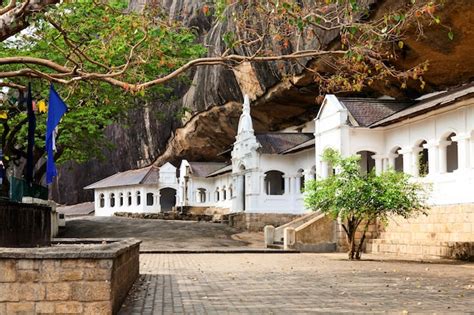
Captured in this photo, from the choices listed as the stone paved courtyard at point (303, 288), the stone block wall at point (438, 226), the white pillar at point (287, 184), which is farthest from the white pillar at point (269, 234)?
the white pillar at point (287, 184)

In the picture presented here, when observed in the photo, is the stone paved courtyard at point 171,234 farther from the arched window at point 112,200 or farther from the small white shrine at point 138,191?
the arched window at point 112,200

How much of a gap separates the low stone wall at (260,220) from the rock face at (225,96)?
19.2 ft

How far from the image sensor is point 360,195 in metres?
19.7

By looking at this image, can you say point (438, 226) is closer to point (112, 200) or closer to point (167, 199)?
point (167, 199)

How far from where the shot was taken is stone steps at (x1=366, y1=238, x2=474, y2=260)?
62.0ft

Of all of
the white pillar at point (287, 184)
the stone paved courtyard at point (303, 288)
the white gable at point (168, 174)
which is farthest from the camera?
the white gable at point (168, 174)

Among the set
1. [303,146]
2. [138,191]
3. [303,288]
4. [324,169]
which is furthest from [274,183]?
[303,288]

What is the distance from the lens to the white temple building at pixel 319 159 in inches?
879

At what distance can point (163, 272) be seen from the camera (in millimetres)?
15875

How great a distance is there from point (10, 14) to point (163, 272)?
24.2ft

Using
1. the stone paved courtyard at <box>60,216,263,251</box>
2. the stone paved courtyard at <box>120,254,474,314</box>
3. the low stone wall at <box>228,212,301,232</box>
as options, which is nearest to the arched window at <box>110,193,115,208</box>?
the stone paved courtyard at <box>60,216,263,251</box>

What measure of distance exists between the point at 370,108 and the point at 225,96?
15536mm

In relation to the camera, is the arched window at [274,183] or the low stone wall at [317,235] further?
the arched window at [274,183]

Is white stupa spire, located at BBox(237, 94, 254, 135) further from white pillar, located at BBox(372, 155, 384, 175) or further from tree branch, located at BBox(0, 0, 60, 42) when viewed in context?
tree branch, located at BBox(0, 0, 60, 42)
